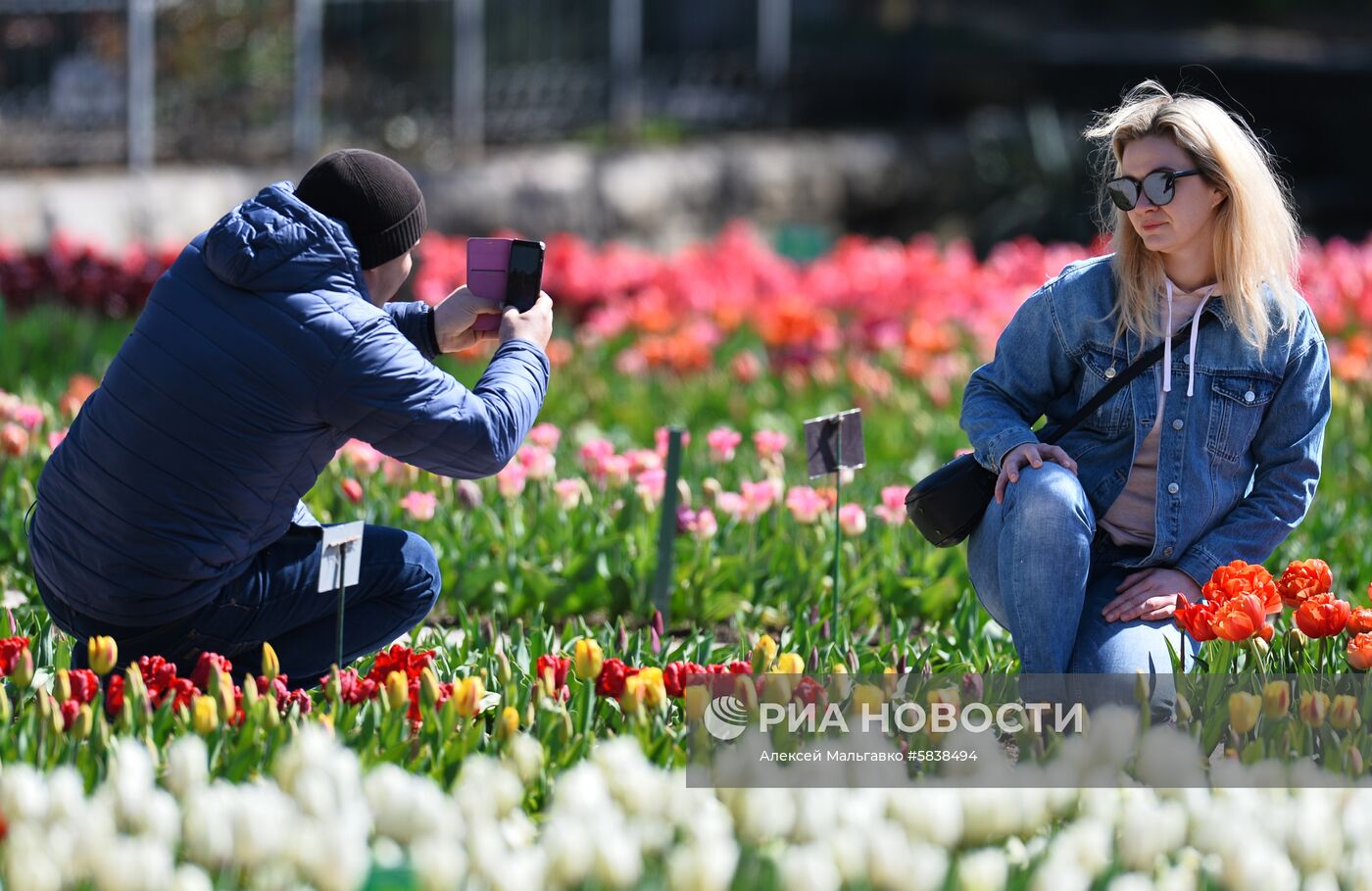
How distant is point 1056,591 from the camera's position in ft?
9.57

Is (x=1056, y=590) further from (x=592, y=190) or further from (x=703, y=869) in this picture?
(x=592, y=190)

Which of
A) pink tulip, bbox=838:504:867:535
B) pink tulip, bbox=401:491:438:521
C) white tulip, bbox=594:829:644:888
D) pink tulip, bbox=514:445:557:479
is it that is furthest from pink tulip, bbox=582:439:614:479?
white tulip, bbox=594:829:644:888

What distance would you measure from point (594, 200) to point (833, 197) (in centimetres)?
248

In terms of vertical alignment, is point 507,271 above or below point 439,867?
above

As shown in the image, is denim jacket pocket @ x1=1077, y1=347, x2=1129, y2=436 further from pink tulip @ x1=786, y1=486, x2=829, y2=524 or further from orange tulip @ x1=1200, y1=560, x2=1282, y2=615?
pink tulip @ x1=786, y1=486, x2=829, y2=524

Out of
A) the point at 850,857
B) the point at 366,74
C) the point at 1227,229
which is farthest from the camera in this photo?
the point at 366,74

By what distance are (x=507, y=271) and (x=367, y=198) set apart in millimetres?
367

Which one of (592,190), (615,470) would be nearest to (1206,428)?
(615,470)

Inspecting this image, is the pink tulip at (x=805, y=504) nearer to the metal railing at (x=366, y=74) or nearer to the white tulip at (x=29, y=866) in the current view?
the white tulip at (x=29, y=866)

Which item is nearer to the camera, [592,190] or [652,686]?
[652,686]

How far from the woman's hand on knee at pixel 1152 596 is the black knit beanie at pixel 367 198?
4.38 feet

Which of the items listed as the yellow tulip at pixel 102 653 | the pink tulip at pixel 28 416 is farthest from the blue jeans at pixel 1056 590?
the pink tulip at pixel 28 416

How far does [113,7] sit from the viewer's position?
909cm

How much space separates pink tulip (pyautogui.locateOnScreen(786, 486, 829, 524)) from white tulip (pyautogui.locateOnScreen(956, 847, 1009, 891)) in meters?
2.15
